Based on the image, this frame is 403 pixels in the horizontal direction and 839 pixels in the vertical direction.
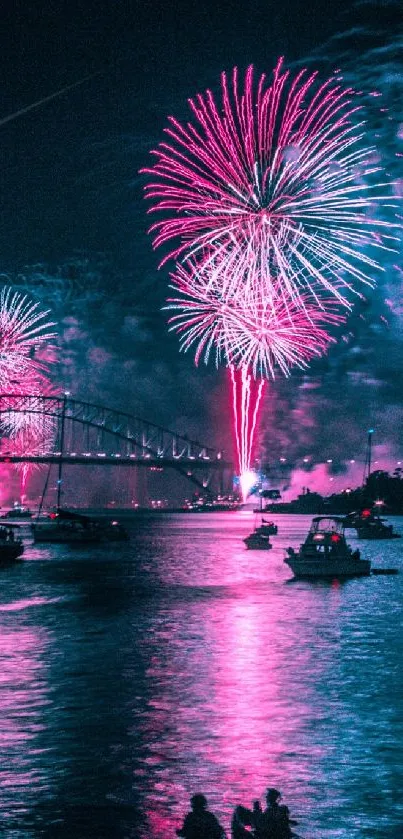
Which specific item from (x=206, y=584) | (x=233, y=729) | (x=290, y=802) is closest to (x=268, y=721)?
(x=233, y=729)

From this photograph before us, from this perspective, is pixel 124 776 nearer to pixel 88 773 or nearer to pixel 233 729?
pixel 88 773

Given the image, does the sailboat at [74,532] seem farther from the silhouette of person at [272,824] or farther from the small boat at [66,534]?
the silhouette of person at [272,824]

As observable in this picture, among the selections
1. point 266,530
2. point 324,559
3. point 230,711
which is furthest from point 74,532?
point 230,711

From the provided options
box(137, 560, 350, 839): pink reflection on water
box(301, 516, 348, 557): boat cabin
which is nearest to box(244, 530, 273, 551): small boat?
box(301, 516, 348, 557): boat cabin

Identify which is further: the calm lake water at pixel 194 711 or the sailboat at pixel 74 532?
the sailboat at pixel 74 532

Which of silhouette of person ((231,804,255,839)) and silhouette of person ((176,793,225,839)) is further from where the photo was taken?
silhouette of person ((176,793,225,839))

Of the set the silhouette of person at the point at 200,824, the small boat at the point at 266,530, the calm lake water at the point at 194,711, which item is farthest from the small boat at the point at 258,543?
the silhouette of person at the point at 200,824

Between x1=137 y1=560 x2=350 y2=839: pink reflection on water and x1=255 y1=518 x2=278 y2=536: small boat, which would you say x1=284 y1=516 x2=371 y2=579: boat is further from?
x1=255 y1=518 x2=278 y2=536: small boat

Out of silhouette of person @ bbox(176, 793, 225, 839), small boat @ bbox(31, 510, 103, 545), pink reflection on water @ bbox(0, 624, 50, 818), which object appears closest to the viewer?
silhouette of person @ bbox(176, 793, 225, 839)
